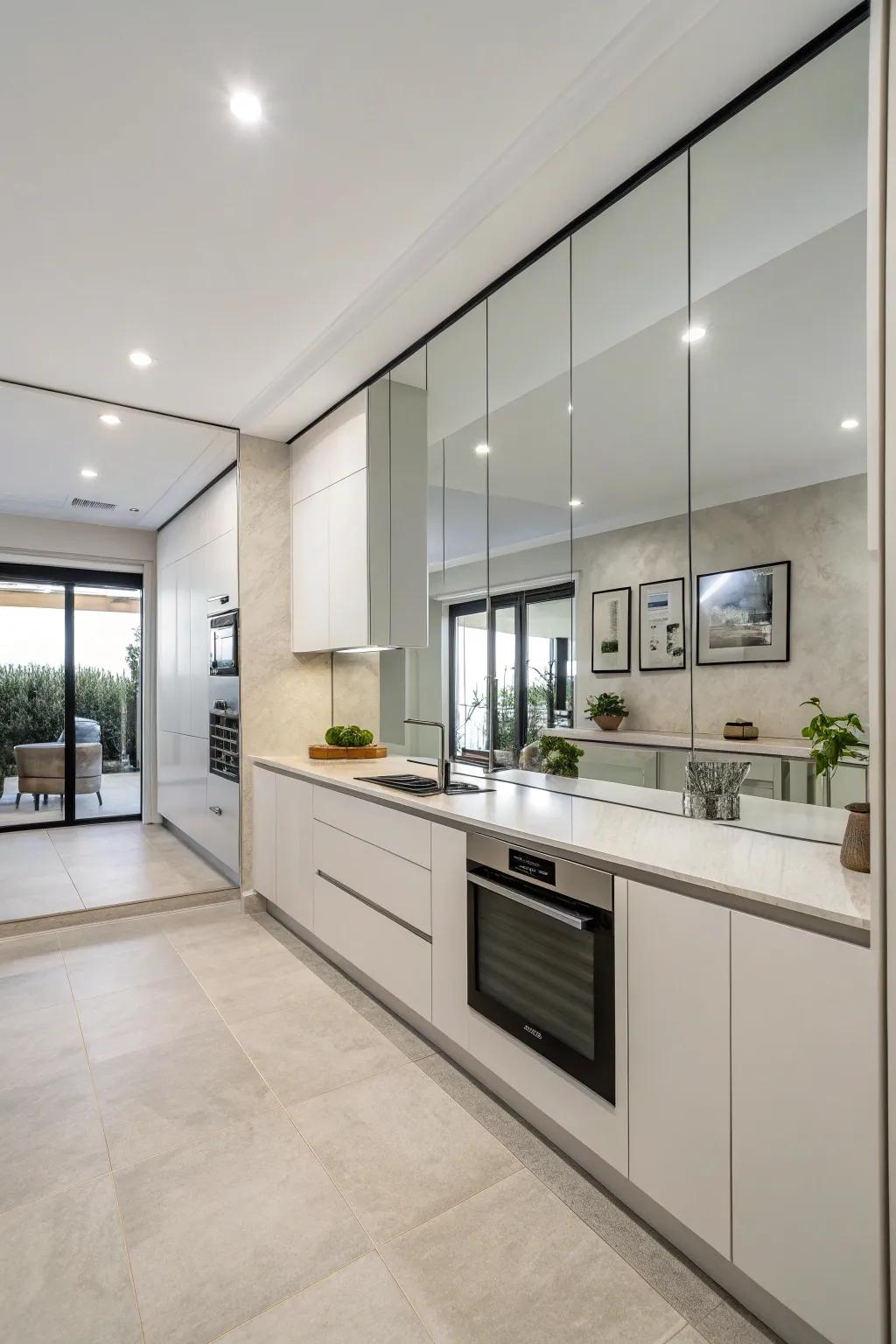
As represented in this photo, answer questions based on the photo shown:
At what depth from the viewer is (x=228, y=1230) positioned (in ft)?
5.63

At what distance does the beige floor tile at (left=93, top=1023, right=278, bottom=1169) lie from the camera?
2074 mm

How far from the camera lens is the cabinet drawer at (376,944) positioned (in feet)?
8.17

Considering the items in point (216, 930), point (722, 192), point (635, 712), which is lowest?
point (216, 930)

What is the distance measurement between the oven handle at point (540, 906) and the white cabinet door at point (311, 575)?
2.00m

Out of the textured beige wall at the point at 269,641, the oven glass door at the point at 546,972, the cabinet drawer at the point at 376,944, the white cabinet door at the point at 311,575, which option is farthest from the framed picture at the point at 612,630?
the textured beige wall at the point at 269,641

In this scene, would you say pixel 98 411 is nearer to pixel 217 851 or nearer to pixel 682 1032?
pixel 217 851

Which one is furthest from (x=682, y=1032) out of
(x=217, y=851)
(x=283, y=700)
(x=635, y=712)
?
(x=217, y=851)

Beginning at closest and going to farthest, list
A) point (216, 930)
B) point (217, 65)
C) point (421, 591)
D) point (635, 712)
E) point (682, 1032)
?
point (682, 1032), point (217, 65), point (635, 712), point (421, 591), point (216, 930)

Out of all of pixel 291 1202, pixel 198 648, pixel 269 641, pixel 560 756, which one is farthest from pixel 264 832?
pixel 291 1202

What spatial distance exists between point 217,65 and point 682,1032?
2472mm

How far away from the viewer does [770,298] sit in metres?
1.84

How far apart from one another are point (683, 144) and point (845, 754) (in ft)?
5.43

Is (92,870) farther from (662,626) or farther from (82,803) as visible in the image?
(662,626)

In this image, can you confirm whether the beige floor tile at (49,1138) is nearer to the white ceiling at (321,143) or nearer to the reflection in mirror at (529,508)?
the reflection in mirror at (529,508)
